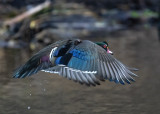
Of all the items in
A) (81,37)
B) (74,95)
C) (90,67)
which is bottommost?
(74,95)

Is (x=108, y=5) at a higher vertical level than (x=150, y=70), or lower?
higher

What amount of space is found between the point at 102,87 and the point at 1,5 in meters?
11.9

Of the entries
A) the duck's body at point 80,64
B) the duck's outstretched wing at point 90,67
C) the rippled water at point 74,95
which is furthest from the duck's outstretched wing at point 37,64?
the rippled water at point 74,95

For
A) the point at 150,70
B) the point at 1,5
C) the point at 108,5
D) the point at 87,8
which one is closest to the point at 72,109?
the point at 150,70

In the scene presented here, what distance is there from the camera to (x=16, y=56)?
34.5 feet

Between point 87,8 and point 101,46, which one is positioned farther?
point 87,8

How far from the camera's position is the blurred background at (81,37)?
237 inches

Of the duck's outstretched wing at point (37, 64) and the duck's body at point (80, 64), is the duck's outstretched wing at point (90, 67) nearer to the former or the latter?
the duck's body at point (80, 64)

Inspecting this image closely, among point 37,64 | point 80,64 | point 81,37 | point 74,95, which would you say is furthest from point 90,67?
point 81,37

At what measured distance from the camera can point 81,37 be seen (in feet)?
48.5

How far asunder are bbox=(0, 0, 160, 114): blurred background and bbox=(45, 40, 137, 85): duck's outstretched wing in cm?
70

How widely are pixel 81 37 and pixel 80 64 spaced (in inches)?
378

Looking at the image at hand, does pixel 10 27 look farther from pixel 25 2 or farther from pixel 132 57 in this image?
pixel 25 2

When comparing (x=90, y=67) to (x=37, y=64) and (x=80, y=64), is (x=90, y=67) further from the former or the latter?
(x=37, y=64)
